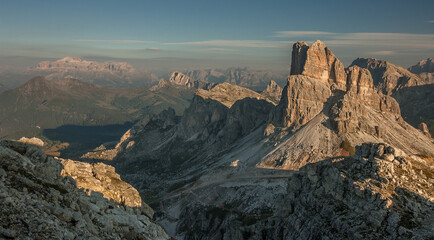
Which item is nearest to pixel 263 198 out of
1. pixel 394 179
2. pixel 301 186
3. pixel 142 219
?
pixel 301 186

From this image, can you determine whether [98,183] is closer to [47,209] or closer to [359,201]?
[47,209]

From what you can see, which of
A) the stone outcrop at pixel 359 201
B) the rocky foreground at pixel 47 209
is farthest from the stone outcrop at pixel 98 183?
the stone outcrop at pixel 359 201

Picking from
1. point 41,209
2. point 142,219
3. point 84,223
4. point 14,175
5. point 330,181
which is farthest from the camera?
point 330,181

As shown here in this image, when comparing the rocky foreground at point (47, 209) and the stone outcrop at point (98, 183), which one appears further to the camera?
the stone outcrop at point (98, 183)

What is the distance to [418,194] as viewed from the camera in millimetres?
81312

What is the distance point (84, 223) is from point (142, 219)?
2536 centimetres

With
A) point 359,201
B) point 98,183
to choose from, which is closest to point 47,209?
point 98,183

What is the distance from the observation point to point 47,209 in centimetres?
3784

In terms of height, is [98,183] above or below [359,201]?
above

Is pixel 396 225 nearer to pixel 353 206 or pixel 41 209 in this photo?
pixel 353 206

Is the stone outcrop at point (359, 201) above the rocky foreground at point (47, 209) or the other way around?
the other way around

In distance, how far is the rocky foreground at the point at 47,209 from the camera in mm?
32938

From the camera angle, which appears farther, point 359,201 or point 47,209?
point 359,201

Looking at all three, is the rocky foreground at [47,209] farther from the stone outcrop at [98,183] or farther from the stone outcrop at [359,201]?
the stone outcrop at [359,201]
